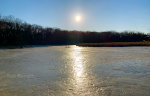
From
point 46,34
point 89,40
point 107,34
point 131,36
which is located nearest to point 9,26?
point 46,34

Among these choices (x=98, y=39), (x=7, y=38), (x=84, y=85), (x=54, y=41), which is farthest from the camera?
(x=98, y=39)

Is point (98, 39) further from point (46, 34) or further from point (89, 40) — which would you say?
point (46, 34)

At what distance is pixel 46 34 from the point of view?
57.7 m

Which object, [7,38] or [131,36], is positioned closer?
[7,38]

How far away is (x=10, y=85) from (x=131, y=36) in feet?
198

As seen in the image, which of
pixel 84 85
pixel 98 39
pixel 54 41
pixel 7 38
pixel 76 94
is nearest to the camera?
pixel 76 94

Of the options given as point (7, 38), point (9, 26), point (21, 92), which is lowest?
point (21, 92)

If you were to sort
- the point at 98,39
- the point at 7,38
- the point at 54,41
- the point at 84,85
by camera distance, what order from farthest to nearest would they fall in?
1. the point at 98,39
2. the point at 54,41
3. the point at 7,38
4. the point at 84,85

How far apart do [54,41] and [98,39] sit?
63.8ft

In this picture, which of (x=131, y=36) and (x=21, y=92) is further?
(x=131, y=36)

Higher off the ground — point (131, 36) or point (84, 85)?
point (131, 36)

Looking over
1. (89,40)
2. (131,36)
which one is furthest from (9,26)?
(131,36)

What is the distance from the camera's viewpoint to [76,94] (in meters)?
2.98

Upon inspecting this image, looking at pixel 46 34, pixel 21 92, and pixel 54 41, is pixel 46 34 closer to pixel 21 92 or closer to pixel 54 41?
pixel 54 41
